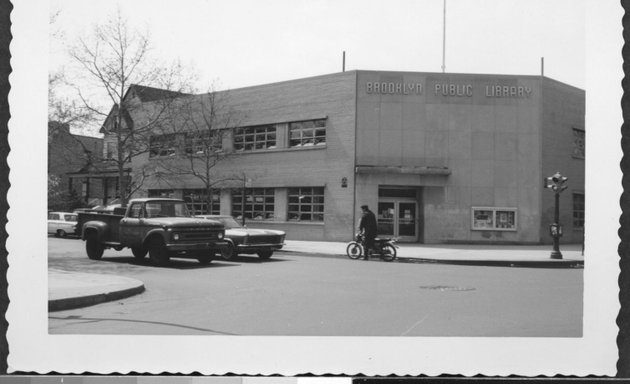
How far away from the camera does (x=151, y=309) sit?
4785mm

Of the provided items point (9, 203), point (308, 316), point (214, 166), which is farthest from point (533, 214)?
point (9, 203)

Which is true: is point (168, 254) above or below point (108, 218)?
below

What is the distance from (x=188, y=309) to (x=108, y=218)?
1315 millimetres

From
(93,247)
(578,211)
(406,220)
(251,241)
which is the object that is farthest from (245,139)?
(406,220)

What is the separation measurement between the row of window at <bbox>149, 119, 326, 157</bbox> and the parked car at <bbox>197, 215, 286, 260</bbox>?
42.2 inches

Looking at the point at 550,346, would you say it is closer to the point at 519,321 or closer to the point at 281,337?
the point at 519,321

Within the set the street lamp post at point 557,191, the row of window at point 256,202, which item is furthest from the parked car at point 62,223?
the street lamp post at point 557,191

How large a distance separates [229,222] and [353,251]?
14.2 feet

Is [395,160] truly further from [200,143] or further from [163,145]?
[163,145]

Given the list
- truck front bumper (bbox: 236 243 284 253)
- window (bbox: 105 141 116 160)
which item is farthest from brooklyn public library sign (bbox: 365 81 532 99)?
truck front bumper (bbox: 236 243 284 253)

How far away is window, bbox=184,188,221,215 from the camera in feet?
18.9

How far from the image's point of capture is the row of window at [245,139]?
525 centimetres

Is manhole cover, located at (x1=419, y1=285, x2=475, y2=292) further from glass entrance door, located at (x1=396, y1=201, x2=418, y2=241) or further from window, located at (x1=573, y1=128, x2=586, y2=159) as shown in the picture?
window, located at (x1=573, y1=128, x2=586, y2=159)

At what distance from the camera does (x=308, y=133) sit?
12.1m
